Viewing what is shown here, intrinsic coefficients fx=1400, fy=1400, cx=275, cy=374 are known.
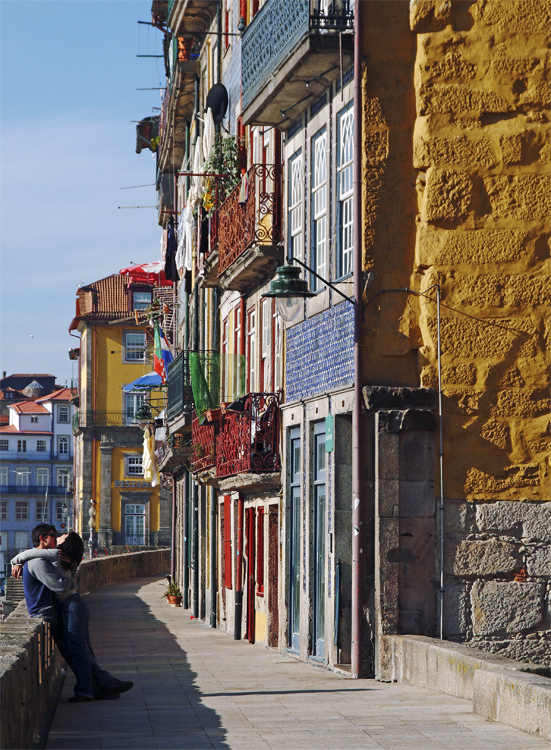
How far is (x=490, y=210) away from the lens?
45.8 feet

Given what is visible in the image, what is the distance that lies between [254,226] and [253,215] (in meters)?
0.25

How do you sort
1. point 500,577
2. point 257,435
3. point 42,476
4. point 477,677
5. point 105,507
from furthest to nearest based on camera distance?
point 42,476 < point 105,507 < point 257,435 < point 500,577 < point 477,677

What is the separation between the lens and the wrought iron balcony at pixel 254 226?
18516 mm

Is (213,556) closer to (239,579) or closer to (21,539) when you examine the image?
(239,579)

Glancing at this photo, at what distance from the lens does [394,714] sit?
10219 mm

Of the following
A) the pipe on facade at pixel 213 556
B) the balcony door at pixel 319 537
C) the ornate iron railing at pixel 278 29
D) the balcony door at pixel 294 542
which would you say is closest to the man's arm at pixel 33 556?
the balcony door at pixel 319 537


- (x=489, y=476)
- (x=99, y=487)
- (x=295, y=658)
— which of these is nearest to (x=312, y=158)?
(x=489, y=476)

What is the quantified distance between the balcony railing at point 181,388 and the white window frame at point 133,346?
147 ft

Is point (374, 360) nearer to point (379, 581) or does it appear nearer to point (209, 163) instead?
point (379, 581)

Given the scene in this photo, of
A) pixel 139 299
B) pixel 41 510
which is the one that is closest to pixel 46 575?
pixel 139 299

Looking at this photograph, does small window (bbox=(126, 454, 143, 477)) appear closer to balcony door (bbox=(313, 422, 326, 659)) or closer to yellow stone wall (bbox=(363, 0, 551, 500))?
balcony door (bbox=(313, 422, 326, 659))

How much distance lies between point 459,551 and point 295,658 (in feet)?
12.6

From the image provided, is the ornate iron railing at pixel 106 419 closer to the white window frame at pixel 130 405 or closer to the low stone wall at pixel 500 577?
the white window frame at pixel 130 405

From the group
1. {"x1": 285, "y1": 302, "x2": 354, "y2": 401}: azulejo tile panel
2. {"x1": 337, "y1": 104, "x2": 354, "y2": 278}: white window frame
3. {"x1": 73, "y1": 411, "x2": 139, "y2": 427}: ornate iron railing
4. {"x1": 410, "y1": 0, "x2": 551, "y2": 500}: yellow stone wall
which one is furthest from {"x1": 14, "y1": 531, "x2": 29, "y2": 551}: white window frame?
{"x1": 410, "y1": 0, "x2": 551, "y2": 500}: yellow stone wall
